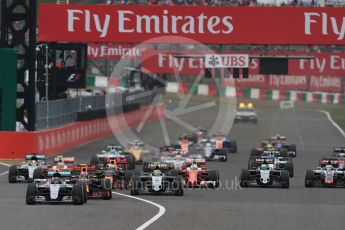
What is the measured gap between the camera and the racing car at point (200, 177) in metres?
30.8

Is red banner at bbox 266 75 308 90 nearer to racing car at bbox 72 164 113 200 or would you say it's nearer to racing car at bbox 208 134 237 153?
racing car at bbox 208 134 237 153

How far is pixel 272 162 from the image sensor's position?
33.9 m

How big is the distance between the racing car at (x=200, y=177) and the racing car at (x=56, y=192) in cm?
676

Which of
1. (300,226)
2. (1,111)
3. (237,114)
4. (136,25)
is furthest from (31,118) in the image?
(237,114)

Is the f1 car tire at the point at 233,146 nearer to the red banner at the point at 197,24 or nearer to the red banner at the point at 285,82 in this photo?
the red banner at the point at 197,24

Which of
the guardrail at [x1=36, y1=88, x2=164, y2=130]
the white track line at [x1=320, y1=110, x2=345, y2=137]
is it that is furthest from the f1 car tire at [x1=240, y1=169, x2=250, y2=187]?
the white track line at [x1=320, y1=110, x2=345, y2=137]

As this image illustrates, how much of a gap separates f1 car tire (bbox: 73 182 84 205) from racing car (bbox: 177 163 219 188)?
22.7 feet

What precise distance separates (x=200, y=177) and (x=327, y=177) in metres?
3.66

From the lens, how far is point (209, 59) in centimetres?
4734

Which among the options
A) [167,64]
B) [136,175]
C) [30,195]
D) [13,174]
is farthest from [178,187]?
[167,64]

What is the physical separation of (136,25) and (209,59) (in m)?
4.58

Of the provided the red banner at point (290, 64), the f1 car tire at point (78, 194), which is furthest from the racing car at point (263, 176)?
the red banner at point (290, 64)

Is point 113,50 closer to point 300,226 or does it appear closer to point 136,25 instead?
point 136,25

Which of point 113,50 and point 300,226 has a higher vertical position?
point 113,50
